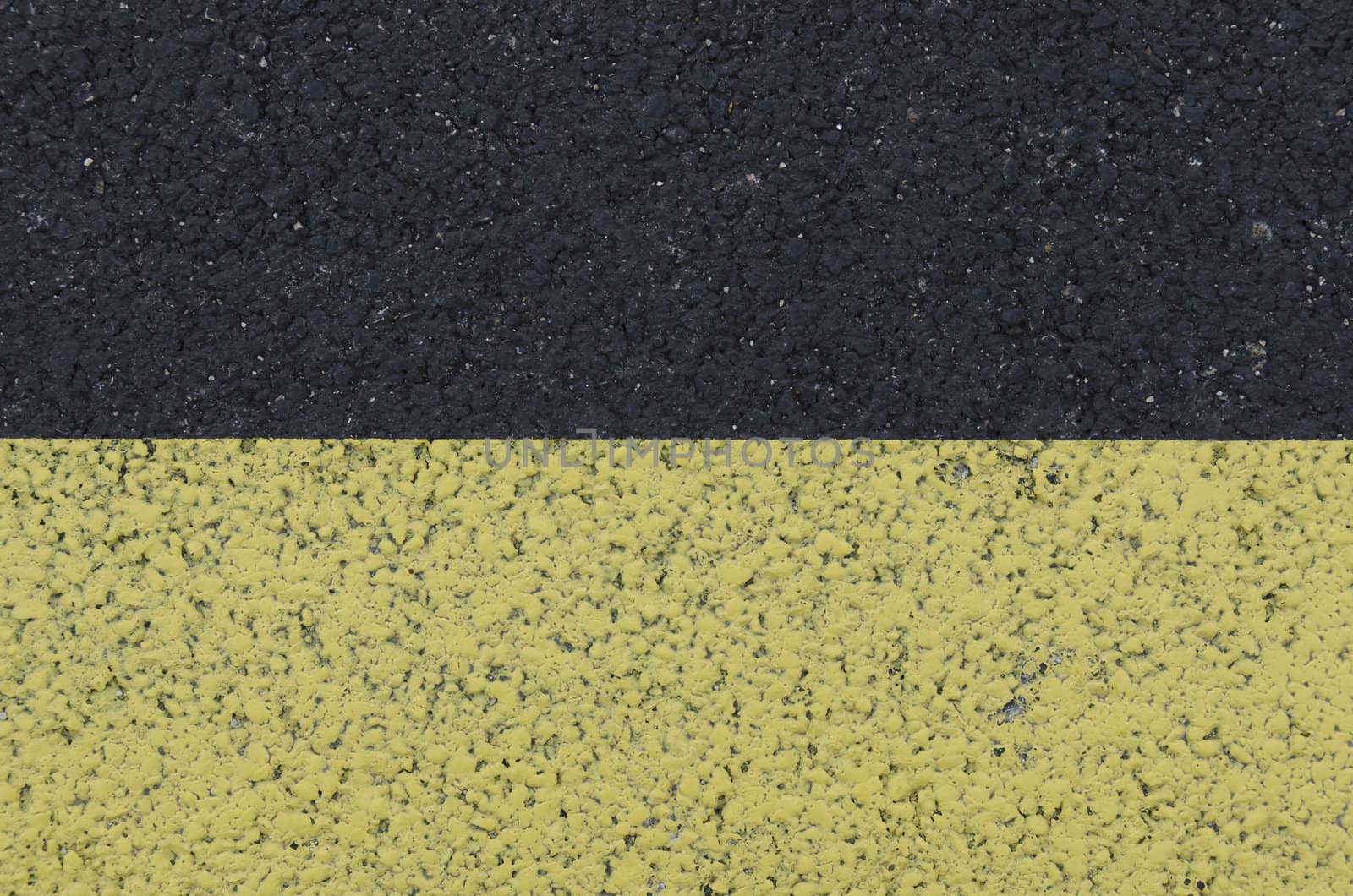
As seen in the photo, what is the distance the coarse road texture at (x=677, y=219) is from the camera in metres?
2.10

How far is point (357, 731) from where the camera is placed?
2.04 metres

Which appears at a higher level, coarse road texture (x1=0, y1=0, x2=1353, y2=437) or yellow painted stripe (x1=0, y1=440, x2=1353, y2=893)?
coarse road texture (x1=0, y1=0, x2=1353, y2=437)

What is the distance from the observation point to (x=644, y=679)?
81.0 inches

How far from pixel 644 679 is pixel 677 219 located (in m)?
0.98

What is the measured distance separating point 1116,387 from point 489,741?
1526 mm

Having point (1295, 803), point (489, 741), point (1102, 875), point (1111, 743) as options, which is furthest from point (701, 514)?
point (1295, 803)

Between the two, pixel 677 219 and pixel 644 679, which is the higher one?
pixel 677 219

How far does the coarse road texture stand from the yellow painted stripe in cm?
18

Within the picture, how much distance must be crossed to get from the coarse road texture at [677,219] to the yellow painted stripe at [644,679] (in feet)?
0.58

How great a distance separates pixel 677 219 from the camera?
2121 mm

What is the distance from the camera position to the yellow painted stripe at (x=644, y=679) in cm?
203

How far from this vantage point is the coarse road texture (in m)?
2.10

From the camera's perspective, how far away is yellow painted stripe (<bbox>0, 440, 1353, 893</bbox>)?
6.67 feet

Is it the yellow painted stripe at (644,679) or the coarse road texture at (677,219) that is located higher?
the coarse road texture at (677,219)
